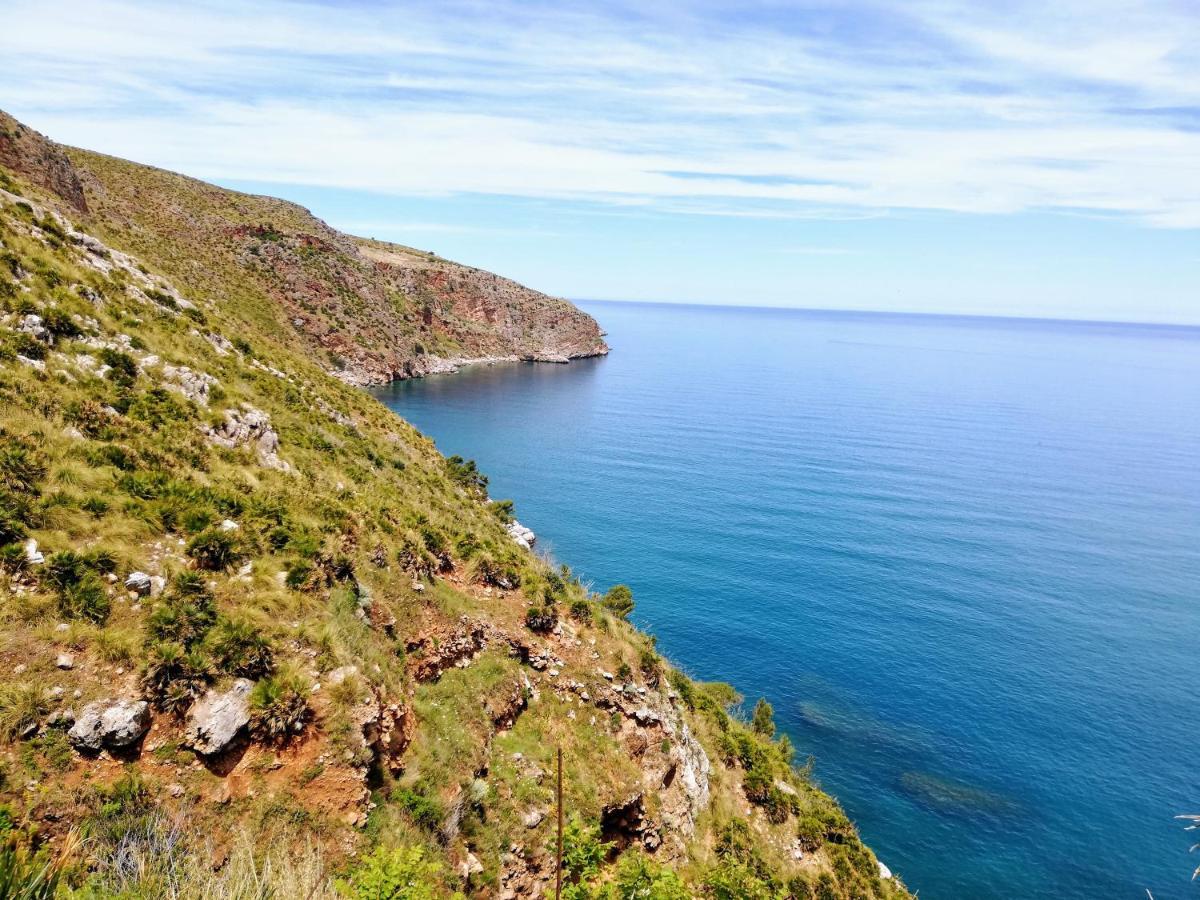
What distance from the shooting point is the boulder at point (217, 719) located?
43.8 ft

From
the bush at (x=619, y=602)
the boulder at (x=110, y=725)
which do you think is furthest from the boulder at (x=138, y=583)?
the bush at (x=619, y=602)

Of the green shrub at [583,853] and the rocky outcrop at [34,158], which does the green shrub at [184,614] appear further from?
the rocky outcrop at [34,158]

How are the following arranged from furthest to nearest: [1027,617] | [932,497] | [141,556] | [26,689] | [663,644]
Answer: [932,497]
[1027,617]
[663,644]
[141,556]
[26,689]

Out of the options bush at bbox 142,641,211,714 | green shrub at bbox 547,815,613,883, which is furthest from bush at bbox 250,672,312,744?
green shrub at bbox 547,815,613,883

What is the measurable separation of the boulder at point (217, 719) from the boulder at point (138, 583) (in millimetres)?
3076

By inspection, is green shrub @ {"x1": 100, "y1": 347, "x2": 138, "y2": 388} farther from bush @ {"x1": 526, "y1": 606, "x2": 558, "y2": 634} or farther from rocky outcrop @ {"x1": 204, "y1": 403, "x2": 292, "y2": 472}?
bush @ {"x1": 526, "y1": 606, "x2": 558, "y2": 634}

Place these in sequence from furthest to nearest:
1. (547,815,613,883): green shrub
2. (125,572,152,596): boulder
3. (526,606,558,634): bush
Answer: (526,606,558,634): bush, (125,572,152,596): boulder, (547,815,613,883): green shrub

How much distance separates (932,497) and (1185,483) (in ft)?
132

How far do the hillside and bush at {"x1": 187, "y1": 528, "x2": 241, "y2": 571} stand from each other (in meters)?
0.08

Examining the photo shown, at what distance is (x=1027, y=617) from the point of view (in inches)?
2119

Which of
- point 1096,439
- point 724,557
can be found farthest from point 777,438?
point 1096,439

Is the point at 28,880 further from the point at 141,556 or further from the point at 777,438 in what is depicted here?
the point at 777,438

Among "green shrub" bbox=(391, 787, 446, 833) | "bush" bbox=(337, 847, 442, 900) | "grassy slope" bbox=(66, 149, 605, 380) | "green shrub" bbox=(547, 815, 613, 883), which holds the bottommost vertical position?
"green shrub" bbox=(391, 787, 446, 833)

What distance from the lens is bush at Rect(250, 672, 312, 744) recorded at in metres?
14.1
